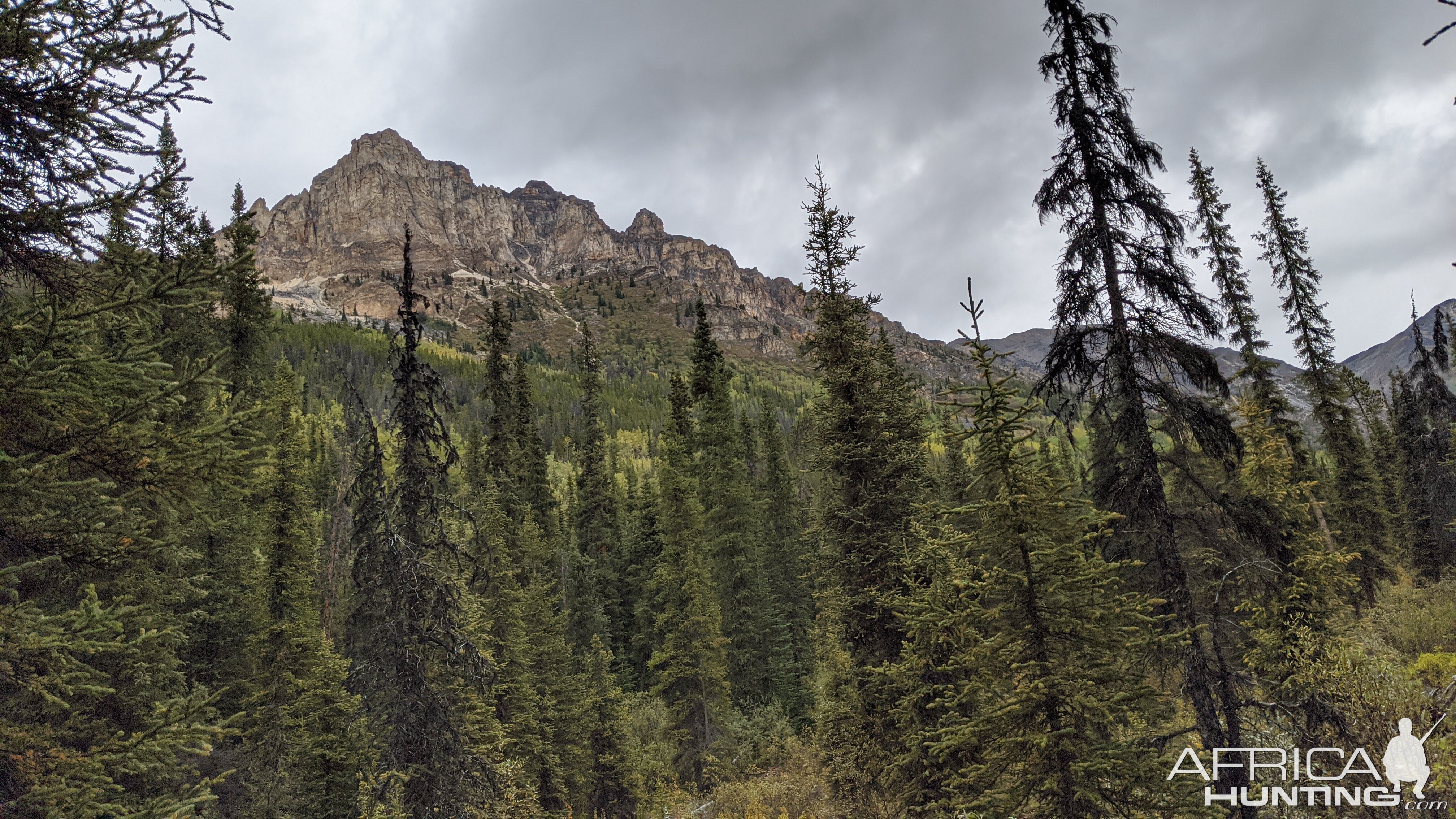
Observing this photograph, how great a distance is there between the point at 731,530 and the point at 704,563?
1.83 metres

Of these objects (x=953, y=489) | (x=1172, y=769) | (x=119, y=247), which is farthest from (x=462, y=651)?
(x=953, y=489)

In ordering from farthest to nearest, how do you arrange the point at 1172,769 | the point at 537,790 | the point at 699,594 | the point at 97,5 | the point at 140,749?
the point at 699,594 < the point at 537,790 < the point at 1172,769 < the point at 97,5 < the point at 140,749

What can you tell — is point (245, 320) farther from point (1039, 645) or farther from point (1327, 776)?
point (1327, 776)

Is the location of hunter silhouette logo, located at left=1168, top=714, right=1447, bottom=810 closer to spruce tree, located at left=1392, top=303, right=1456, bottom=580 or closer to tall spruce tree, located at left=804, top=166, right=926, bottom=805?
tall spruce tree, located at left=804, top=166, right=926, bottom=805

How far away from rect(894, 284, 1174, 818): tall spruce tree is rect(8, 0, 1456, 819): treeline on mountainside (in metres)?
0.06

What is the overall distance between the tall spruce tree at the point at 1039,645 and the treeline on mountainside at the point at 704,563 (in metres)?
0.06

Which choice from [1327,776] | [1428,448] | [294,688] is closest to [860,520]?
[1327,776]

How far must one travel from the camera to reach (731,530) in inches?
1061

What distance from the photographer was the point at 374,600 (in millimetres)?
13078

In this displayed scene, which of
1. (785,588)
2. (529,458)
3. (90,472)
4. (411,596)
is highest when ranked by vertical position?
(529,458)

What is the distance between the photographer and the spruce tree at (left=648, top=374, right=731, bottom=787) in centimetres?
2452

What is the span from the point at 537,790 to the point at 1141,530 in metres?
20.7

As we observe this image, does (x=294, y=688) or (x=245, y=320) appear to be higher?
(x=245, y=320)

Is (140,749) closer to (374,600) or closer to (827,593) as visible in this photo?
(374,600)
